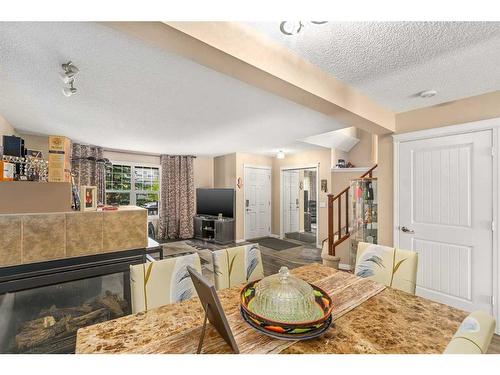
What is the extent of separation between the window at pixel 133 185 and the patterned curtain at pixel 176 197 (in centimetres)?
26

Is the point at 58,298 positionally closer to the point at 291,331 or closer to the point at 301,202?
the point at 291,331

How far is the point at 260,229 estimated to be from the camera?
634 cm

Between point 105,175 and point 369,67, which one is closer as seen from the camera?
point 369,67

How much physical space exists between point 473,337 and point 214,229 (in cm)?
530

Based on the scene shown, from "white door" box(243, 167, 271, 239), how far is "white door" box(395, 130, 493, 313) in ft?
12.7

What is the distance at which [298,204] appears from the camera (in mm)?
6727

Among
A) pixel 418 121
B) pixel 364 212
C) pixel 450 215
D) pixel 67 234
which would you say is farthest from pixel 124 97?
pixel 450 215

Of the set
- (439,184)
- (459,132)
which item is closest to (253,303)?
(439,184)

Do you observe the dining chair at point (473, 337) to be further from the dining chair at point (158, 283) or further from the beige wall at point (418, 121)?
the beige wall at point (418, 121)

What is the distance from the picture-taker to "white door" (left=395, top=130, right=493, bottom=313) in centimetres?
212

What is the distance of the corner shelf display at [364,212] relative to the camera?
320cm

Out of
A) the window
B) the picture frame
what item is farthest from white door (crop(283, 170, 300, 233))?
the picture frame
